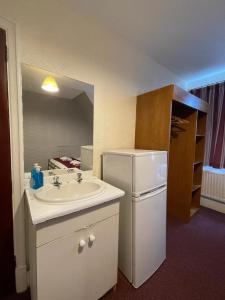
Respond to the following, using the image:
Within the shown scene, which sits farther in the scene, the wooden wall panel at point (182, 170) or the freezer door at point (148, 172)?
the wooden wall panel at point (182, 170)

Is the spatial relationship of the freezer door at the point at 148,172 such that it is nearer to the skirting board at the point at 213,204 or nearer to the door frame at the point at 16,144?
the door frame at the point at 16,144

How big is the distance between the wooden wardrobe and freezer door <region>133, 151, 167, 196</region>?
0.35m

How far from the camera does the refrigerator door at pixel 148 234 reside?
129cm

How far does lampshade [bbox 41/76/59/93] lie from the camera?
1.34m

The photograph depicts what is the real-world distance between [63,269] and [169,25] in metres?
2.37

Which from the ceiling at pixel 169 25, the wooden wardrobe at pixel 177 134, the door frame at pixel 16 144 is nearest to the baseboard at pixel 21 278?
the door frame at pixel 16 144

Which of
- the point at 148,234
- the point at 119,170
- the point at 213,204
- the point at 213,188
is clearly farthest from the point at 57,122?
the point at 213,204

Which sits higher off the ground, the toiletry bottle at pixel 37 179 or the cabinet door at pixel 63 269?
the toiletry bottle at pixel 37 179

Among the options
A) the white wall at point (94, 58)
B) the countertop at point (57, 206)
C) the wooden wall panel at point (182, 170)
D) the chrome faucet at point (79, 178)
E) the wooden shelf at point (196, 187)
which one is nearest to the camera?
the countertop at point (57, 206)

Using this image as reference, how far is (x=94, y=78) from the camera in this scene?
161cm

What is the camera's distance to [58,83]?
141 centimetres

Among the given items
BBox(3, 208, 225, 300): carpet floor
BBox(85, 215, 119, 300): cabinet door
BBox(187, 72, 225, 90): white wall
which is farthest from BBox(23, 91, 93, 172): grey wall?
BBox(187, 72, 225, 90): white wall

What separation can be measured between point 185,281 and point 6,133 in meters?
2.01

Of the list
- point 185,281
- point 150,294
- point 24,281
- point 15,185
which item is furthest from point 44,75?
point 185,281
